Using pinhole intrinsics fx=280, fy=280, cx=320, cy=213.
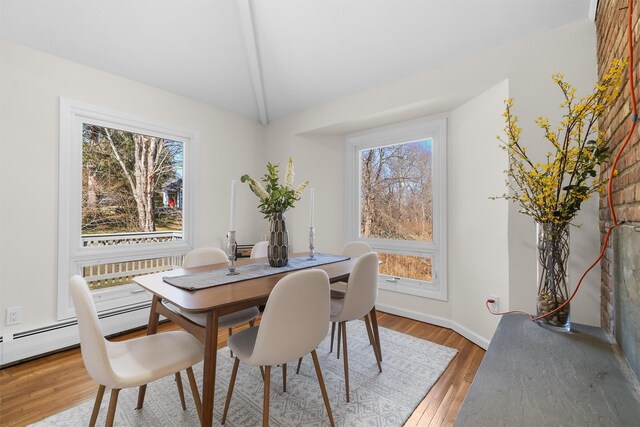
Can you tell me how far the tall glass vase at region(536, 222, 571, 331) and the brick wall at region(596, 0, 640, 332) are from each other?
19 cm

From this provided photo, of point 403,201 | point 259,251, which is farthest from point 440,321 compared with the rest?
point 259,251

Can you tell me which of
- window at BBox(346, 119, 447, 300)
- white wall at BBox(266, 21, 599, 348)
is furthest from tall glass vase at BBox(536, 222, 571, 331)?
window at BBox(346, 119, 447, 300)

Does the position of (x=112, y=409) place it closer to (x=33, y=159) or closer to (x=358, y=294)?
(x=358, y=294)

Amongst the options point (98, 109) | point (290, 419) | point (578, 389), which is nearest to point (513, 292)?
point (578, 389)

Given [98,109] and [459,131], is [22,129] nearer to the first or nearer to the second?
[98,109]

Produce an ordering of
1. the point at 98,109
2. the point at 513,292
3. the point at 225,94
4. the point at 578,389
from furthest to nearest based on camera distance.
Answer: the point at 225,94
the point at 98,109
the point at 513,292
the point at 578,389

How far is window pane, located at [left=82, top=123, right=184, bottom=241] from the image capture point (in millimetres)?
2576

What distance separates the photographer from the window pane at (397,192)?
3045mm

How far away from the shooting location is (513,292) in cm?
204

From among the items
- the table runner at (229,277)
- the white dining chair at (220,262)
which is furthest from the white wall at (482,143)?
the white dining chair at (220,262)

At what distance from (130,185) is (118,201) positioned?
7.7 inches

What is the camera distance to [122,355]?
1314mm

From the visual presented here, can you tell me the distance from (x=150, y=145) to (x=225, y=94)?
40.5 inches

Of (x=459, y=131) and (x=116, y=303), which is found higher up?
(x=459, y=131)
